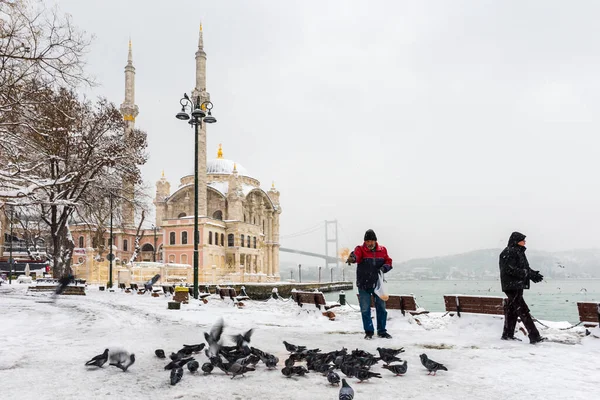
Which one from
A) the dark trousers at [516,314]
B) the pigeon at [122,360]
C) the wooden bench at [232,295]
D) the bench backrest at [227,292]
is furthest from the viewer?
the bench backrest at [227,292]

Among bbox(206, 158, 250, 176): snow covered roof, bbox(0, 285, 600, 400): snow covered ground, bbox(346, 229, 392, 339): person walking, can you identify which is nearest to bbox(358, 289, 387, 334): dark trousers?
bbox(346, 229, 392, 339): person walking

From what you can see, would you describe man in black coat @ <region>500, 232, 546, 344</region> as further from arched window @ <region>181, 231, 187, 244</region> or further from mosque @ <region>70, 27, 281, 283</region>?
arched window @ <region>181, 231, 187, 244</region>

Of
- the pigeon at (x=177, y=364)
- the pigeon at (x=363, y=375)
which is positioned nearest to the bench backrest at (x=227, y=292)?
the pigeon at (x=177, y=364)

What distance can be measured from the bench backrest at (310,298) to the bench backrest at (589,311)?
5.34 m

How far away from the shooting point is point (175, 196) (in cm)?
6112

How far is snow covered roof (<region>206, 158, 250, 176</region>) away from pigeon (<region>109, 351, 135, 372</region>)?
6312cm

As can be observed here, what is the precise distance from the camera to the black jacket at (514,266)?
694cm

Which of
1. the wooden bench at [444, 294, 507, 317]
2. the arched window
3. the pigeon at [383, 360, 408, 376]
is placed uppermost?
the arched window

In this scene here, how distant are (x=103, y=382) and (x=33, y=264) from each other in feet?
209

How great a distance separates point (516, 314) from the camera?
7.07 metres

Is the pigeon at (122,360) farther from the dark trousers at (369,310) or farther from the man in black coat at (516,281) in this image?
the man in black coat at (516,281)

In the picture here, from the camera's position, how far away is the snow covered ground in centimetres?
426

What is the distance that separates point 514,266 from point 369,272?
7.46 feet

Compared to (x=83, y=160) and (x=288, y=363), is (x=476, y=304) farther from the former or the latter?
(x=83, y=160)
